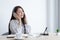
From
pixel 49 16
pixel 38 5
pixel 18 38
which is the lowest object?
pixel 18 38

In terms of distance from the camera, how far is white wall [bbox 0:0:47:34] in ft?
13.2

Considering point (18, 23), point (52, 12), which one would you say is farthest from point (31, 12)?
point (18, 23)

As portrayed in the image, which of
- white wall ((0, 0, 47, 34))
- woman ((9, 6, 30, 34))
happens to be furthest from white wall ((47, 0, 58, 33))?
woman ((9, 6, 30, 34))

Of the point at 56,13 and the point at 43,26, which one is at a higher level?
the point at 56,13

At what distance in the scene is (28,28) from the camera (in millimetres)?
3279

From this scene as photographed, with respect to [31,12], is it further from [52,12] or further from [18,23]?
[18,23]

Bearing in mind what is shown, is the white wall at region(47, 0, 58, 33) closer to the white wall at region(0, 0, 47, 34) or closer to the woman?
the white wall at region(0, 0, 47, 34)

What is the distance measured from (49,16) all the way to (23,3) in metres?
0.88

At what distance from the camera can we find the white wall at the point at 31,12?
402 cm

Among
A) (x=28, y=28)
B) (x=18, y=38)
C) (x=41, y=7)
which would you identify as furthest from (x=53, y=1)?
(x=18, y=38)

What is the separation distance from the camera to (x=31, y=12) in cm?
439

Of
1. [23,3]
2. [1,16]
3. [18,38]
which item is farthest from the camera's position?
[23,3]

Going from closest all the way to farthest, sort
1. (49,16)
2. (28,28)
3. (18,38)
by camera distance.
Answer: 1. (18,38)
2. (28,28)
3. (49,16)

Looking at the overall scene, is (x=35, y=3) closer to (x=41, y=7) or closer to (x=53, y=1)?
(x=41, y=7)
